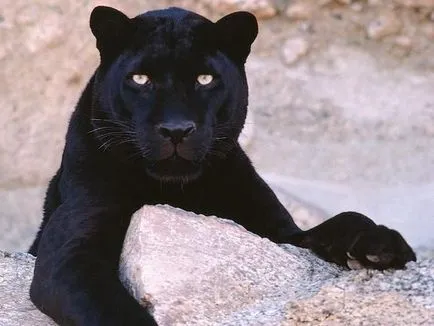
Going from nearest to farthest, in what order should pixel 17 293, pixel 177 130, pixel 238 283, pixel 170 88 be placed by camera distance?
1. pixel 238 283
2. pixel 177 130
3. pixel 170 88
4. pixel 17 293

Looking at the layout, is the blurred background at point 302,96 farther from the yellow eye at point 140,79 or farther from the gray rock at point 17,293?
the yellow eye at point 140,79

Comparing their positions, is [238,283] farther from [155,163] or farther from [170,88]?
[170,88]

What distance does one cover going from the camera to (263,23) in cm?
669

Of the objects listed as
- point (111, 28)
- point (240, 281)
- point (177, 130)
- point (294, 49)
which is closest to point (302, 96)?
point (294, 49)

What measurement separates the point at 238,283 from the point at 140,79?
0.62m

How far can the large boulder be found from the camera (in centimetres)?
246

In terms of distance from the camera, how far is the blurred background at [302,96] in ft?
21.2

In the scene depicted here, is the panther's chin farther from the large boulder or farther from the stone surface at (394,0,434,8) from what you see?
the stone surface at (394,0,434,8)

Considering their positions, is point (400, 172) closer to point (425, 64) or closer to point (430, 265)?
point (425, 64)

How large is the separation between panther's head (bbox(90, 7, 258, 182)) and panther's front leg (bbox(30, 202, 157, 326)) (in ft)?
0.66

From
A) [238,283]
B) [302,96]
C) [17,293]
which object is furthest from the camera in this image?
[302,96]

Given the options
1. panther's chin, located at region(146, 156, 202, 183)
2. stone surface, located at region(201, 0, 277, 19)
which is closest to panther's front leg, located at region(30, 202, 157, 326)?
panther's chin, located at region(146, 156, 202, 183)

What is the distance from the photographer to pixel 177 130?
2.73 m

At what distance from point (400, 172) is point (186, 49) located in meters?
3.75
